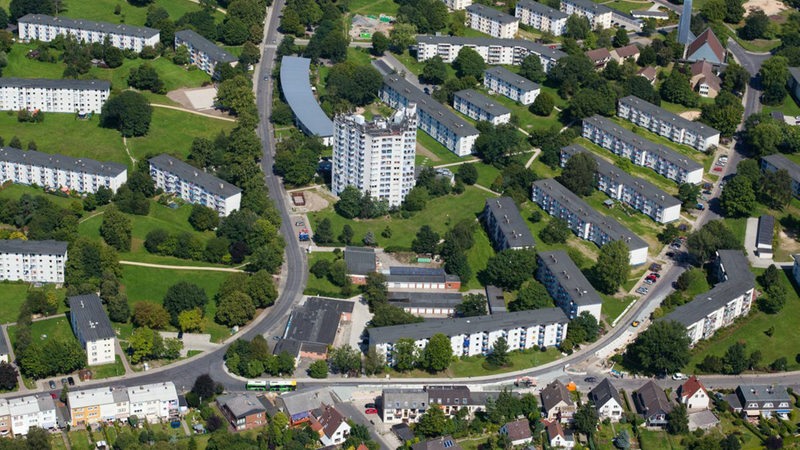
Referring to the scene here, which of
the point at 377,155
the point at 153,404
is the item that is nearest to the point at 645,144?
the point at 377,155

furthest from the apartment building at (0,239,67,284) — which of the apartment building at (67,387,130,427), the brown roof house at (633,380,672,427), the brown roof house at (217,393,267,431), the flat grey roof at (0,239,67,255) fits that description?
the brown roof house at (633,380,672,427)

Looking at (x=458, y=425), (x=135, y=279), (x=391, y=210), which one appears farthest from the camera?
(x=391, y=210)

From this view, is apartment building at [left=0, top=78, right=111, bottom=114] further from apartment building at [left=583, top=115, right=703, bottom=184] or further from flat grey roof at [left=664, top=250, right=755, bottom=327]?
flat grey roof at [left=664, top=250, right=755, bottom=327]

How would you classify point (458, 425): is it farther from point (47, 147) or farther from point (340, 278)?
point (47, 147)

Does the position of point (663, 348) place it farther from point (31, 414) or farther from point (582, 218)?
point (31, 414)

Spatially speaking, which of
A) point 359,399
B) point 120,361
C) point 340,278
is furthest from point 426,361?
point 120,361

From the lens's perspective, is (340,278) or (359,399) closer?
(359,399)

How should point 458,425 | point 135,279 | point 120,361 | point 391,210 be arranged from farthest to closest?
1. point 391,210
2. point 135,279
3. point 120,361
4. point 458,425
